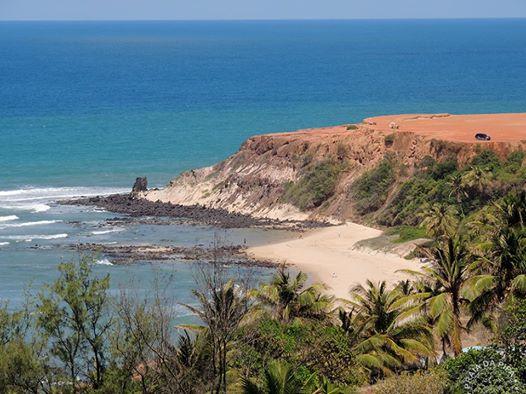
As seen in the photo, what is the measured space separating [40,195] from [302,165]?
69.0 feet

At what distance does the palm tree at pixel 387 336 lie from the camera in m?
32.8

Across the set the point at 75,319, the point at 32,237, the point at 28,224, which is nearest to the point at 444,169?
the point at 32,237

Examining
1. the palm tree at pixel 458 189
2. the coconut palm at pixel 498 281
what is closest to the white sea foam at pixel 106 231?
the palm tree at pixel 458 189

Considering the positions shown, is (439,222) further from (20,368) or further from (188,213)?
(20,368)

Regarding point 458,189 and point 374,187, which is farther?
point 374,187

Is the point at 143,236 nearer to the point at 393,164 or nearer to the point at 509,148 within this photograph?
the point at 393,164

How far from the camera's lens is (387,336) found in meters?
33.4

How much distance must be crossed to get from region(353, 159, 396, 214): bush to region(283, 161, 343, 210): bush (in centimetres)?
198

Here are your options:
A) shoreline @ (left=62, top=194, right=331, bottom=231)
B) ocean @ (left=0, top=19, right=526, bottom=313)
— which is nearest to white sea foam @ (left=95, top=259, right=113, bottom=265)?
ocean @ (left=0, top=19, right=526, bottom=313)

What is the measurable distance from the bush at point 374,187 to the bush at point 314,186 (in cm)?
198

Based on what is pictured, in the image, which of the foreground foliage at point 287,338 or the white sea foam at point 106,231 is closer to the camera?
the foreground foliage at point 287,338

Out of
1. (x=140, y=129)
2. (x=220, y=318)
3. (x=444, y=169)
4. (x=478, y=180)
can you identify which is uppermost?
(x=220, y=318)

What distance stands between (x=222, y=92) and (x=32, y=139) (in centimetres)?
5451

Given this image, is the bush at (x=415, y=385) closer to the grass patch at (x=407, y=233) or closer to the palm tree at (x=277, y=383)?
the palm tree at (x=277, y=383)
